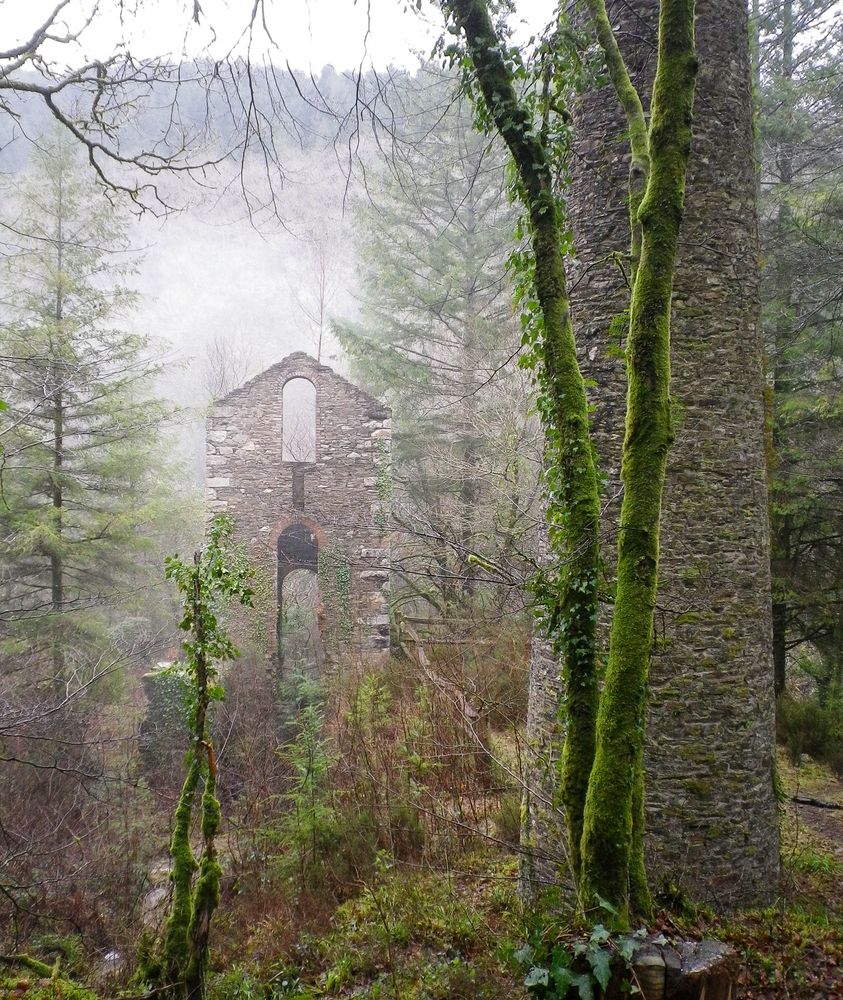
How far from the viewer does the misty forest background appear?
4098 millimetres

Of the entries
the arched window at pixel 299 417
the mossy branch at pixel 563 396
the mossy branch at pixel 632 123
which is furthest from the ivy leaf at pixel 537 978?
the arched window at pixel 299 417

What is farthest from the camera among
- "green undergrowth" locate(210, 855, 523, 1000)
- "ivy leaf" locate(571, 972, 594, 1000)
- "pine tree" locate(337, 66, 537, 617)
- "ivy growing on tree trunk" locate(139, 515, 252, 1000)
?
"pine tree" locate(337, 66, 537, 617)

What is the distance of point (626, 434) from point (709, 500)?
5.93ft

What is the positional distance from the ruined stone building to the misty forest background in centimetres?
73

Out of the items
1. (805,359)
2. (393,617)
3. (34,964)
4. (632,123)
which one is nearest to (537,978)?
(34,964)

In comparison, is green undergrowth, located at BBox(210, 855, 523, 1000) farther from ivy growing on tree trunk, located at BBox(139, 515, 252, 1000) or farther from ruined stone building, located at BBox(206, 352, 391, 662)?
ruined stone building, located at BBox(206, 352, 391, 662)

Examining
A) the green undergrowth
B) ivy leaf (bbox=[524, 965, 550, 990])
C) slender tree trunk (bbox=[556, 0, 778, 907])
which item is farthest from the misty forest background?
ivy leaf (bbox=[524, 965, 550, 990])

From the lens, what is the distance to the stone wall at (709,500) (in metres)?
4.23

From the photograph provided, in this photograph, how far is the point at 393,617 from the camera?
41.9 ft

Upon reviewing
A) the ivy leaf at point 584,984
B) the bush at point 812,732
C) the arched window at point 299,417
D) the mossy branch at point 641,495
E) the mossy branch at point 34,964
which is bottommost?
the bush at point 812,732

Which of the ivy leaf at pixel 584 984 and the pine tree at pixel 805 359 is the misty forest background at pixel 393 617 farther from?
the ivy leaf at pixel 584 984

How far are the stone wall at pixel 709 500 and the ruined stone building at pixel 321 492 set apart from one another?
26.2 feet

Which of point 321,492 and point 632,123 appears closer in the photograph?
point 632,123

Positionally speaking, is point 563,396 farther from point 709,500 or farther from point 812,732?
point 812,732
